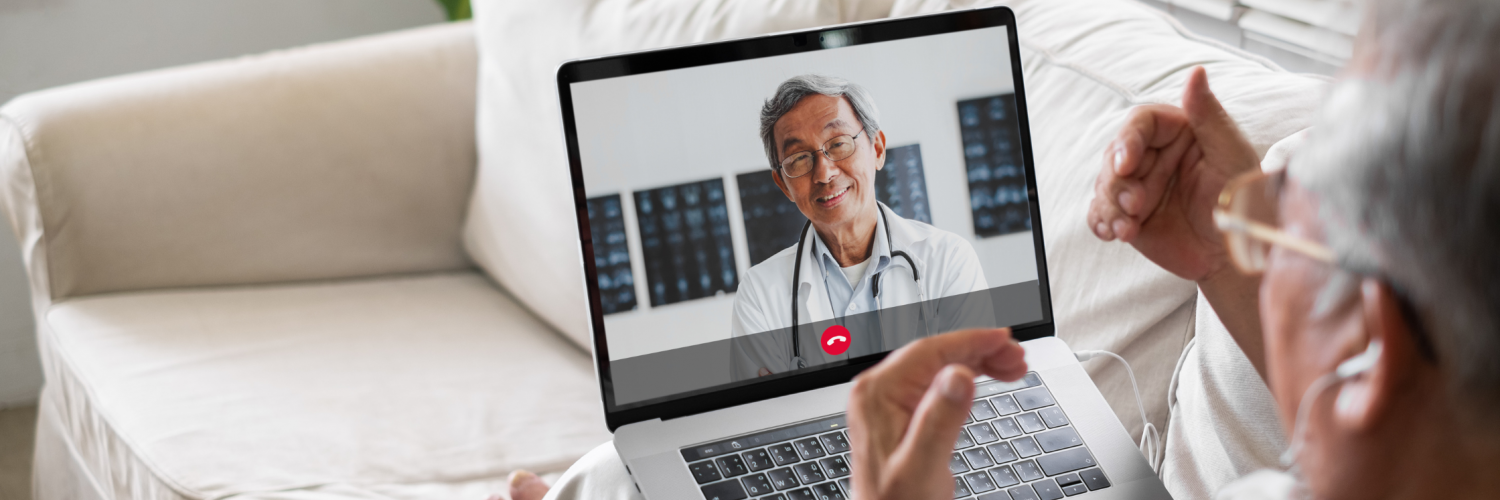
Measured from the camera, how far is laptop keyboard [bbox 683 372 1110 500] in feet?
2.36

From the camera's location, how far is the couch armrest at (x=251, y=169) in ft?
4.56

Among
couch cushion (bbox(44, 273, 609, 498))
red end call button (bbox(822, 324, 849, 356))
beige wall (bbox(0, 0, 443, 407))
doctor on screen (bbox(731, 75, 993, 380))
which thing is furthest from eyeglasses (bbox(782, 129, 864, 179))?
beige wall (bbox(0, 0, 443, 407))

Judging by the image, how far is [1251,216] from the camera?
477 mm

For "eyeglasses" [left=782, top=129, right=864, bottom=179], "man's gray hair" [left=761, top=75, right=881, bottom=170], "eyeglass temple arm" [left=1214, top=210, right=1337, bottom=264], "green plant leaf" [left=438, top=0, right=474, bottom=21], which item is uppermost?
"green plant leaf" [left=438, top=0, right=474, bottom=21]

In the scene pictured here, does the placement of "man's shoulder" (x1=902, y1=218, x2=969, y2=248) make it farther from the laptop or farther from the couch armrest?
the couch armrest

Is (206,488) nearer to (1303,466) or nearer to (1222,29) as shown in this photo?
(1303,466)

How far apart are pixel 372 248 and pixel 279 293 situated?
0.48 ft

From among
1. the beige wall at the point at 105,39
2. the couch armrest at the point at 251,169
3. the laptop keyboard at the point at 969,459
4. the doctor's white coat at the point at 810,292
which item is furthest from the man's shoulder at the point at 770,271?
the beige wall at the point at 105,39

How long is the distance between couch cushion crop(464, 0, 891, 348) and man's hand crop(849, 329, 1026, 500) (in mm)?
662

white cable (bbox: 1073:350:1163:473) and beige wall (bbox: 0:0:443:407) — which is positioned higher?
beige wall (bbox: 0:0:443:407)

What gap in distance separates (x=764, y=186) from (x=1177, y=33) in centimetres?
50

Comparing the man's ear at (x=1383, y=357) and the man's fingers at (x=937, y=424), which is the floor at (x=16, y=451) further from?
the man's ear at (x=1383, y=357)

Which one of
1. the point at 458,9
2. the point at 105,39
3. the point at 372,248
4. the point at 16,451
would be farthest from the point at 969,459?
the point at 105,39

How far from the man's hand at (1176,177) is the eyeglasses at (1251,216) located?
0.18m
